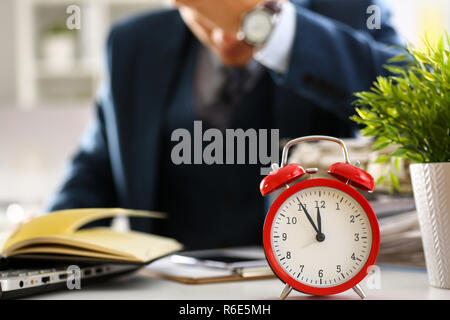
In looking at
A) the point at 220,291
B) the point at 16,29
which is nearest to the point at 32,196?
the point at 16,29

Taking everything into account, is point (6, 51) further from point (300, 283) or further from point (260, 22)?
point (300, 283)

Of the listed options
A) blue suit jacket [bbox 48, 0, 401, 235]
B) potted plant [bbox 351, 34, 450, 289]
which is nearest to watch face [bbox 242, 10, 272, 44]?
blue suit jacket [bbox 48, 0, 401, 235]

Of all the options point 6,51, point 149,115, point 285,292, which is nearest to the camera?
point 285,292

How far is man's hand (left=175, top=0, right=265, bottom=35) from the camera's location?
920 millimetres

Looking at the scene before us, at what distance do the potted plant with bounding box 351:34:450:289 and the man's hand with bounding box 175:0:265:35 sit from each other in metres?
0.43

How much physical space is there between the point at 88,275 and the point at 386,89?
42 cm

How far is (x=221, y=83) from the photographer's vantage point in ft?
4.25

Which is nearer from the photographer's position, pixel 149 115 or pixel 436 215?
pixel 436 215

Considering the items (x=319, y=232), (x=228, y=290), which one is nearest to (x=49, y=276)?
(x=228, y=290)

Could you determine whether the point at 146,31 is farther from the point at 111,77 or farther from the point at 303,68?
the point at 303,68

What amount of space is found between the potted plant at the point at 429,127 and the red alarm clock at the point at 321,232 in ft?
0.27

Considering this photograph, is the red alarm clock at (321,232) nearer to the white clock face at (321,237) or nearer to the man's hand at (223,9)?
the white clock face at (321,237)

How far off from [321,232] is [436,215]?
0.46ft

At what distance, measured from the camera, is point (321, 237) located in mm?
519
